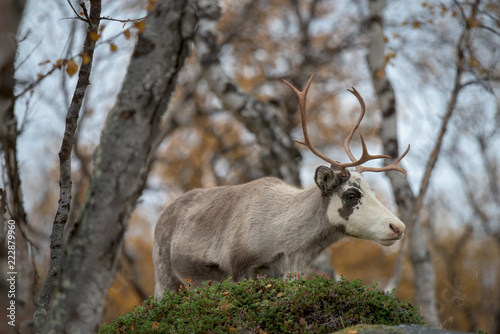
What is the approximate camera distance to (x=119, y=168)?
12.9ft

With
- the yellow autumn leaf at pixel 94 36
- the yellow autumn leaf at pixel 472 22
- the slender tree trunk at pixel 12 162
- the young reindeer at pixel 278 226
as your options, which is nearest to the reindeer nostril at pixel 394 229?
the young reindeer at pixel 278 226

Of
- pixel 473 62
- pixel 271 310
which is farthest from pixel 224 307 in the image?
pixel 473 62

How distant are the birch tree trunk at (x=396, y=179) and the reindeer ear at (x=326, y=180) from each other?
316 cm

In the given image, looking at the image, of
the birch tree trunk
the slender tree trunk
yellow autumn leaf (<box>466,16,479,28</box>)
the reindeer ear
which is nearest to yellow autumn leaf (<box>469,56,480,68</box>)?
yellow autumn leaf (<box>466,16,479,28</box>)

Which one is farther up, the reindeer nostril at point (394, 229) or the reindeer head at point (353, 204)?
the reindeer head at point (353, 204)

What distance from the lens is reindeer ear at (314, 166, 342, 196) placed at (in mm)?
6559

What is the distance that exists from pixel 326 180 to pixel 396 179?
370 centimetres

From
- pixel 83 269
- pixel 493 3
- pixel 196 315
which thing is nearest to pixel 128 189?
pixel 83 269

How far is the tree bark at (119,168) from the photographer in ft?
12.3

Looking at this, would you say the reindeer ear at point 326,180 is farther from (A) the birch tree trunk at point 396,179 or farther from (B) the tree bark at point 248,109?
(B) the tree bark at point 248,109

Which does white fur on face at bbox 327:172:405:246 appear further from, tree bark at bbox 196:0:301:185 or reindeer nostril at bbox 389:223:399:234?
tree bark at bbox 196:0:301:185

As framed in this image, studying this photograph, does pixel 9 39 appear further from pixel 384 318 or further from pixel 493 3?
pixel 493 3

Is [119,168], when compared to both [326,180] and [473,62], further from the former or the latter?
[473,62]

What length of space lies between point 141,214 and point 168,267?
14834 mm
